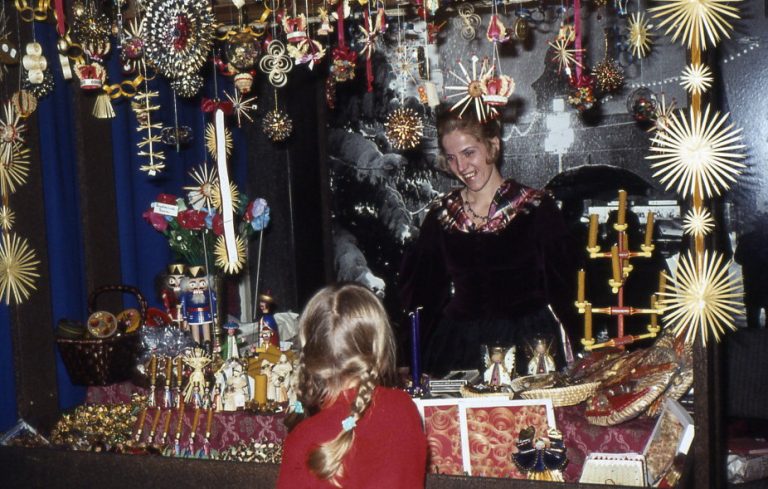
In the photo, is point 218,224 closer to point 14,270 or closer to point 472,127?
point 14,270

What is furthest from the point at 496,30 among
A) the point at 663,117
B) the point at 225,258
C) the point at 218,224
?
the point at 218,224

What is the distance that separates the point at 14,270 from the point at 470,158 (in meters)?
1.69

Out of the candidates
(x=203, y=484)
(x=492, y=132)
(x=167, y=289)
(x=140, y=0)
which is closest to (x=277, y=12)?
(x=140, y=0)

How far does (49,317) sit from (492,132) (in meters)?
1.77

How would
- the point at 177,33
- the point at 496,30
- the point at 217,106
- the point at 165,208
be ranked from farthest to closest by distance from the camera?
the point at 165,208 → the point at 217,106 → the point at 177,33 → the point at 496,30

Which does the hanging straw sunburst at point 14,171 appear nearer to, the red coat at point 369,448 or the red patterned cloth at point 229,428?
the red patterned cloth at point 229,428

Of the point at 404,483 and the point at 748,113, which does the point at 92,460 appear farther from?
the point at 748,113

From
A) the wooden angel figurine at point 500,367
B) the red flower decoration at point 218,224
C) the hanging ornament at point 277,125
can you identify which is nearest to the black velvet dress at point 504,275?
the wooden angel figurine at point 500,367

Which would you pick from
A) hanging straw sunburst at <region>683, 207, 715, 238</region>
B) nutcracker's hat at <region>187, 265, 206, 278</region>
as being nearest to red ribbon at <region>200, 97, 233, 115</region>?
nutcracker's hat at <region>187, 265, 206, 278</region>

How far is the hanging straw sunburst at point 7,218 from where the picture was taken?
2.91 metres

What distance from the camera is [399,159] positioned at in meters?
4.65

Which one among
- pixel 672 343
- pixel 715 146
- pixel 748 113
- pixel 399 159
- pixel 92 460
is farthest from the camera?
pixel 399 159

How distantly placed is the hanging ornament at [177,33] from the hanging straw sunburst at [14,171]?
62 cm

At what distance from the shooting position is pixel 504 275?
3211 mm
